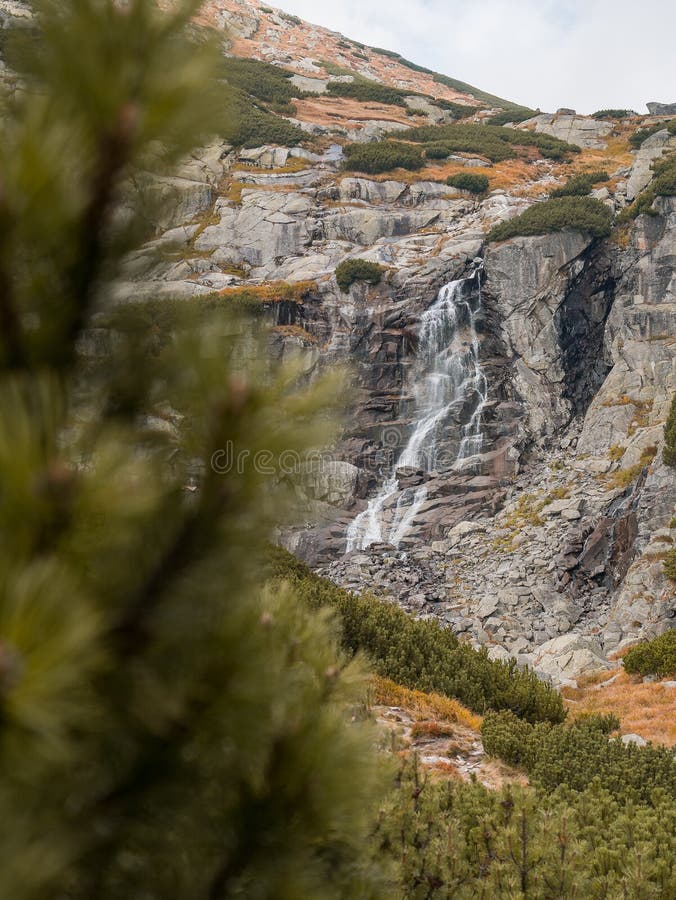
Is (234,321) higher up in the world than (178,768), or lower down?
higher up

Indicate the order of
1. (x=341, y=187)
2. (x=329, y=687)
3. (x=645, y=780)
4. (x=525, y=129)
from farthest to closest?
1. (x=525, y=129)
2. (x=341, y=187)
3. (x=645, y=780)
4. (x=329, y=687)

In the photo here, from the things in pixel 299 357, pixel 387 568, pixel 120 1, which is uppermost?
pixel 120 1

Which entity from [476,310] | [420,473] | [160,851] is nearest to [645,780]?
[160,851]

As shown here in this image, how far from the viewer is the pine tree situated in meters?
1.00

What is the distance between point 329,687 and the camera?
1.81 m

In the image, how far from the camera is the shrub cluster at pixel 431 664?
34.4 feet

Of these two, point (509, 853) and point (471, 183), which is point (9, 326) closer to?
point (509, 853)

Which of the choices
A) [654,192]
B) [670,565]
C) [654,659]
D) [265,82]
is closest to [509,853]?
[654,659]

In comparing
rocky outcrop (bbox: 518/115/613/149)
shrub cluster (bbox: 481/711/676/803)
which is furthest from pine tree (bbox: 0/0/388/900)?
rocky outcrop (bbox: 518/115/613/149)

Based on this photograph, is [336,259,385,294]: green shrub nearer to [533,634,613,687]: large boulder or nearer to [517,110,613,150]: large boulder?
[533,634,613,687]: large boulder

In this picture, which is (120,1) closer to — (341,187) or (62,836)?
(62,836)

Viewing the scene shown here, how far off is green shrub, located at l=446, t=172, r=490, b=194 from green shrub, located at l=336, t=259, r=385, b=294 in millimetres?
13442

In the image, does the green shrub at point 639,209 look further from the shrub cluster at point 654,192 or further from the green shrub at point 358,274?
the green shrub at point 358,274

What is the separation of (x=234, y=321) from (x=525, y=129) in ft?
230
